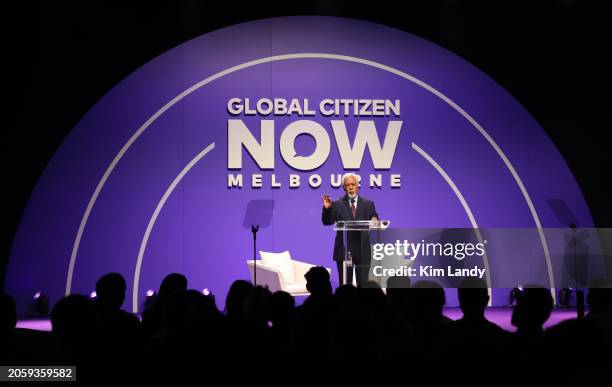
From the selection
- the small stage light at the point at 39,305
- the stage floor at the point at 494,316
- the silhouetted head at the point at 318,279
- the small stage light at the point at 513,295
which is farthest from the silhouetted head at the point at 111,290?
the small stage light at the point at 513,295

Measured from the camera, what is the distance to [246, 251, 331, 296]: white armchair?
7.85 meters

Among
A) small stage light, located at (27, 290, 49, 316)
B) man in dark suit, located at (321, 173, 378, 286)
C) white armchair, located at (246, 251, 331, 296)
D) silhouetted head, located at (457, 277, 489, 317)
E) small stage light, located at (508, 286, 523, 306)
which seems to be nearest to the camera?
silhouetted head, located at (457, 277, 489, 317)

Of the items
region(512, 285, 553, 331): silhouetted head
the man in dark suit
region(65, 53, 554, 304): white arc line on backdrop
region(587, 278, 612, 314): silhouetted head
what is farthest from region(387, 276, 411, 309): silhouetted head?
region(65, 53, 554, 304): white arc line on backdrop

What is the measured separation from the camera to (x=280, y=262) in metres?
8.37

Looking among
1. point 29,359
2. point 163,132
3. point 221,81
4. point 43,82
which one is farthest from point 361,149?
point 29,359

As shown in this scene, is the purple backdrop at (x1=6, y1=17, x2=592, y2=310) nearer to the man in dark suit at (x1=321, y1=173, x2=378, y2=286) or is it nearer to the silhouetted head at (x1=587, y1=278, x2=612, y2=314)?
the man in dark suit at (x1=321, y1=173, x2=378, y2=286)

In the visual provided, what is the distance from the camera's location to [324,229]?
888 cm

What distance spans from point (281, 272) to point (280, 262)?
19.9 inches

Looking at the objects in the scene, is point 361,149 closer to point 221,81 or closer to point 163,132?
point 221,81

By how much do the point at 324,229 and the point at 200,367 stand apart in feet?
21.6

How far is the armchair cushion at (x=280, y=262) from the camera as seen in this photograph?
27.1 feet

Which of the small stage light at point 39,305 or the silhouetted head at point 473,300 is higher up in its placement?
the silhouetted head at point 473,300

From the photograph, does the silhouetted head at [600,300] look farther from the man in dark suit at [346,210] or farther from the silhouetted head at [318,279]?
the man in dark suit at [346,210]

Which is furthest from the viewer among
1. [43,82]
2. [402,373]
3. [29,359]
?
[43,82]
